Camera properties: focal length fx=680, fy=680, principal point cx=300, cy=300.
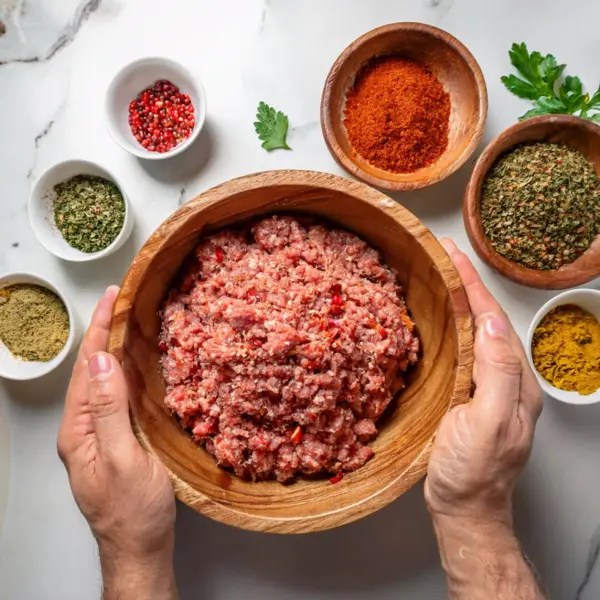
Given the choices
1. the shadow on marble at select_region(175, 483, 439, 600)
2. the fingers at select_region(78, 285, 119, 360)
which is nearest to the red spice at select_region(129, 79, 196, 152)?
the fingers at select_region(78, 285, 119, 360)

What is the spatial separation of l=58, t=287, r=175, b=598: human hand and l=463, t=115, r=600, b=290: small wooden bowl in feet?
3.95

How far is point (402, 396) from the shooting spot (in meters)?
2.12

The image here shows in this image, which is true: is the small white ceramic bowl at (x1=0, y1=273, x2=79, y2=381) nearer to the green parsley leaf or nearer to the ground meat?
the ground meat

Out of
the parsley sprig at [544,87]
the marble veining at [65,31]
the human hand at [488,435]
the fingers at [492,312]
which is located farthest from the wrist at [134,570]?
the parsley sprig at [544,87]

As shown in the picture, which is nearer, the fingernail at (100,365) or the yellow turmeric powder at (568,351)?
the fingernail at (100,365)

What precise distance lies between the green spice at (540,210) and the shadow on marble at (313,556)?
101 centimetres

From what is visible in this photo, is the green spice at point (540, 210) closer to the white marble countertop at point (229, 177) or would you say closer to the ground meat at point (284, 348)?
the white marble countertop at point (229, 177)

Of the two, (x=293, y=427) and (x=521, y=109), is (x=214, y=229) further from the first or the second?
(x=521, y=109)

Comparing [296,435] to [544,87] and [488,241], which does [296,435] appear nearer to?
[488,241]

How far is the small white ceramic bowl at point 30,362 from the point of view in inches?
90.4

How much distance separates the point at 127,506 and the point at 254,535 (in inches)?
26.9

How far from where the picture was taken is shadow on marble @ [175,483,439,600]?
7.87ft

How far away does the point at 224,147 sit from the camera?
2.46m

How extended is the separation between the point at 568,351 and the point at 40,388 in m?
1.86
